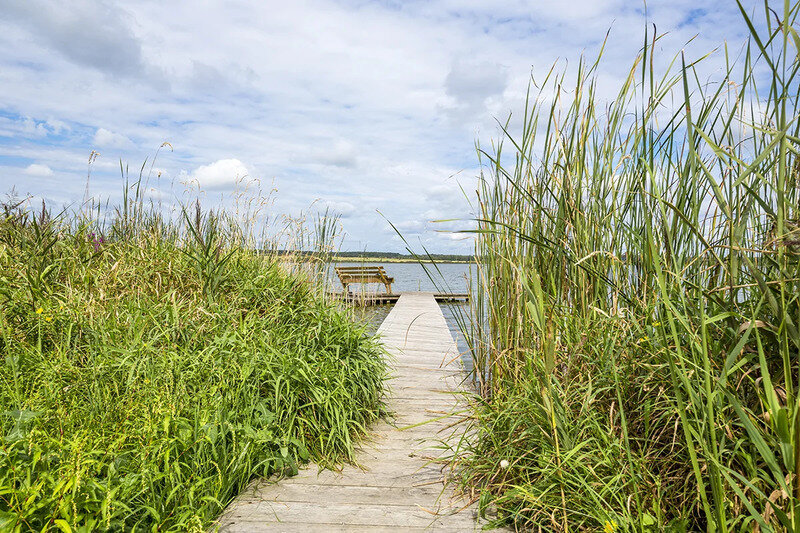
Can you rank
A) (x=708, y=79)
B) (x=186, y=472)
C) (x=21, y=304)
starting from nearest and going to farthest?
(x=708, y=79) → (x=186, y=472) → (x=21, y=304)

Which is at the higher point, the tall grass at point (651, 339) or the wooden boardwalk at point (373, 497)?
the tall grass at point (651, 339)

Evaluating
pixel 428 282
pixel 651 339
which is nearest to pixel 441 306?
pixel 428 282

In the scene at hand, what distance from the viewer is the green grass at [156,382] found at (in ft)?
4.97

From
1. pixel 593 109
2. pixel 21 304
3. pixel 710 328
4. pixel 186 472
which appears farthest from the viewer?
pixel 21 304

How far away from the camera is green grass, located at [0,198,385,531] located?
59.7 inches

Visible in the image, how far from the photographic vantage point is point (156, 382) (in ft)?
6.73

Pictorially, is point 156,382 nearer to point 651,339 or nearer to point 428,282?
point 651,339

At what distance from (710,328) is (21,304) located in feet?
10.5

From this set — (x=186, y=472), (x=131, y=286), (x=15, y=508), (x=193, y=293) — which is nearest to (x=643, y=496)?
(x=186, y=472)

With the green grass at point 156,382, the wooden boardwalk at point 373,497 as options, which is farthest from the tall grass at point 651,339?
the green grass at point 156,382

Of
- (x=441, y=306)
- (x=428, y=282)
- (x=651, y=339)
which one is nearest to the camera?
(x=651, y=339)

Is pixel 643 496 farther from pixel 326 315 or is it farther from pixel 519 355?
pixel 326 315

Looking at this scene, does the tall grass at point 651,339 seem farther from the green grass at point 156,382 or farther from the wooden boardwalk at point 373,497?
the green grass at point 156,382

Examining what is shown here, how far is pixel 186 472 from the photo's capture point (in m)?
1.78
